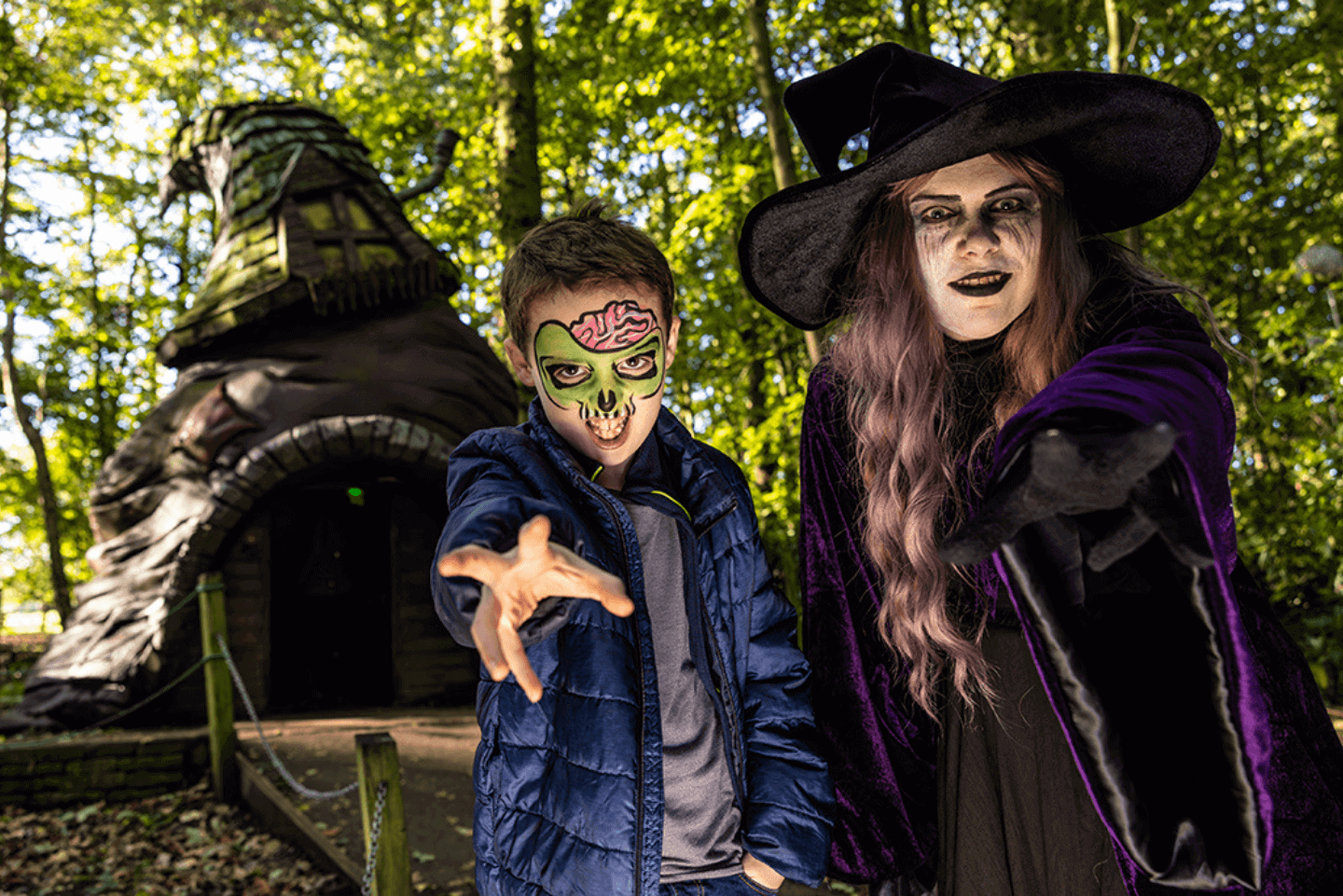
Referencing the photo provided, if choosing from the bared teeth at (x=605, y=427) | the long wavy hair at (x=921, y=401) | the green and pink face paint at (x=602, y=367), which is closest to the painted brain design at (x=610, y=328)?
the green and pink face paint at (x=602, y=367)

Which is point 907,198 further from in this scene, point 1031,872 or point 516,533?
point 1031,872

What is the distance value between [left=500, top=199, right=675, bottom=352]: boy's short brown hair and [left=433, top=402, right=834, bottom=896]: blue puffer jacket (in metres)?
0.24

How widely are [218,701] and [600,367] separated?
5570 millimetres

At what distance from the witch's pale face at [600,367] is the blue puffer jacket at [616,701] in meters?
0.06

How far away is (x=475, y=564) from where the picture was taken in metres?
1.09

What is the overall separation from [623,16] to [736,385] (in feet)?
10.6

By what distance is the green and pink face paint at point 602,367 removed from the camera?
170 cm

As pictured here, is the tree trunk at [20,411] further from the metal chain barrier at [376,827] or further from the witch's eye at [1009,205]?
the witch's eye at [1009,205]

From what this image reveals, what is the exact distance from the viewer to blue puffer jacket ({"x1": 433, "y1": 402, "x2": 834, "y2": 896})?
1.41 metres

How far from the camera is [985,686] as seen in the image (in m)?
1.50

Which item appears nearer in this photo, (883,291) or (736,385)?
(883,291)

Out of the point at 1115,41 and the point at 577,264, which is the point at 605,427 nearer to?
the point at 577,264

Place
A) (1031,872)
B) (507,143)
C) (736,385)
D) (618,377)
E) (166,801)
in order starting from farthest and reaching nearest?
(736,385)
(507,143)
(166,801)
(618,377)
(1031,872)

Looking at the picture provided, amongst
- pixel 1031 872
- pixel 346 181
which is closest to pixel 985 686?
pixel 1031 872
